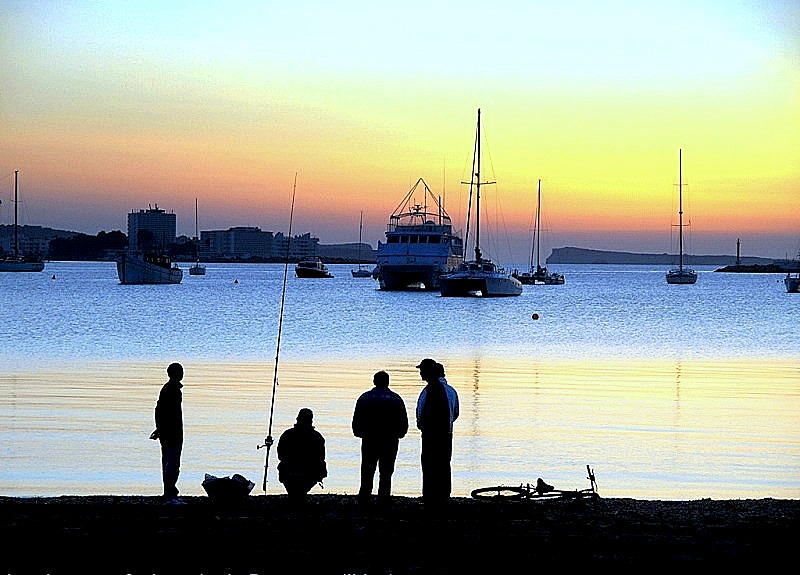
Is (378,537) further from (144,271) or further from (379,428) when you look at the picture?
(144,271)

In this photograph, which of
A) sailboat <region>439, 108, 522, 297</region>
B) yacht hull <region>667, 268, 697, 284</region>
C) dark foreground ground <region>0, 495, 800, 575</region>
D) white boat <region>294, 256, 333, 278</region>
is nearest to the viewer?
dark foreground ground <region>0, 495, 800, 575</region>

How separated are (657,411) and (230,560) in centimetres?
1677

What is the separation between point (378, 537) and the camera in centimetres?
1052

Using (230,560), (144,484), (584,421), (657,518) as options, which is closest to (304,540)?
(230,560)

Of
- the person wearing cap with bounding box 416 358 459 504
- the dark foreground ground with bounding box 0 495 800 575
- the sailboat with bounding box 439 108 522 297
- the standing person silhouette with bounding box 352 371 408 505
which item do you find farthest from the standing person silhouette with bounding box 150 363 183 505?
the sailboat with bounding box 439 108 522 297

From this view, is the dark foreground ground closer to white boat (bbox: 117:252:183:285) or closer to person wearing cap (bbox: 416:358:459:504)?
person wearing cap (bbox: 416:358:459:504)

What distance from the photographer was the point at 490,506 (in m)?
12.4

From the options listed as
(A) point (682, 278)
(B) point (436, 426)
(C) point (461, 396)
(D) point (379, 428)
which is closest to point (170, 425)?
(D) point (379, 428)

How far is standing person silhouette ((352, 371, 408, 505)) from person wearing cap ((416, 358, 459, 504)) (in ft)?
0.76

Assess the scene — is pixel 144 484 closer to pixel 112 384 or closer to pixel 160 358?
pixel 112 384

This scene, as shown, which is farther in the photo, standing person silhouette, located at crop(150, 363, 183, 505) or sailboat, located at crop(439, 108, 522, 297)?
sailboat, located at crop(439, 108, 522, 297)

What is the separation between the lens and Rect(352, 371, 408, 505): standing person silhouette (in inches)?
467

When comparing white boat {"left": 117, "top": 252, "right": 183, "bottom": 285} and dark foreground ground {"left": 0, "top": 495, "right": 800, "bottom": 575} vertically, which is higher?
white boat {"left": 117, "top": 252, "right": 183, "bottom": 285}

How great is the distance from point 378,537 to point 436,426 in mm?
1681
